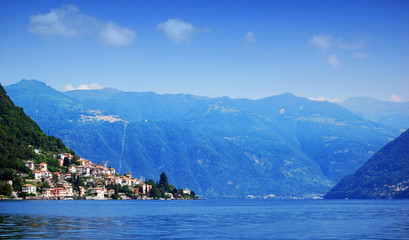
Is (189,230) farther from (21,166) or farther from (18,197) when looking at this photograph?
(21,166)

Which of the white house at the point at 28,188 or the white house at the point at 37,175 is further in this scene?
the white house at the point at 37,175

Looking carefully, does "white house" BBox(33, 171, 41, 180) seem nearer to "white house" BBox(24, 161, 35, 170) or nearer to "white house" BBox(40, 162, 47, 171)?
"white house" BBox(24, 161, 35, 170)

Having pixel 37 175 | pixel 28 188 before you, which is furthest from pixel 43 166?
pixel 28 188

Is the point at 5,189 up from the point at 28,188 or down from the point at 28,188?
down

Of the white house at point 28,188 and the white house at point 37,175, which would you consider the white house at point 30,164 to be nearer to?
the white house at point 37,175

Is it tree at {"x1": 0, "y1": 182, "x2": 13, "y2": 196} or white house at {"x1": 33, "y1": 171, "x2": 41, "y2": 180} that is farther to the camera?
white house at {"x1": 33, "y1": 171, "x2": 41, "y2": 180}

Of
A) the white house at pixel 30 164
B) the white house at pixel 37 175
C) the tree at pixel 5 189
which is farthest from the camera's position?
the white house at pixel 30 164

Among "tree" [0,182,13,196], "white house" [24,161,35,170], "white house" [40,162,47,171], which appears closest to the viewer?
"tree" [0,182,13,196]

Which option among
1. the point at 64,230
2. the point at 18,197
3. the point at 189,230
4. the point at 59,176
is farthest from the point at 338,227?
the point at 59,176

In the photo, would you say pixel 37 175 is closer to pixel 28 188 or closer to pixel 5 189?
pixel 28 188

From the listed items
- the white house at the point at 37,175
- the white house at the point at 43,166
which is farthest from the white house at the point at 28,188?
the white house at the point at 43,166

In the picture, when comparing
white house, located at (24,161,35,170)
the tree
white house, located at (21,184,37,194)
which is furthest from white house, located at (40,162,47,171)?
the tree

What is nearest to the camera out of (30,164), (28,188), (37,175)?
(28,188)
